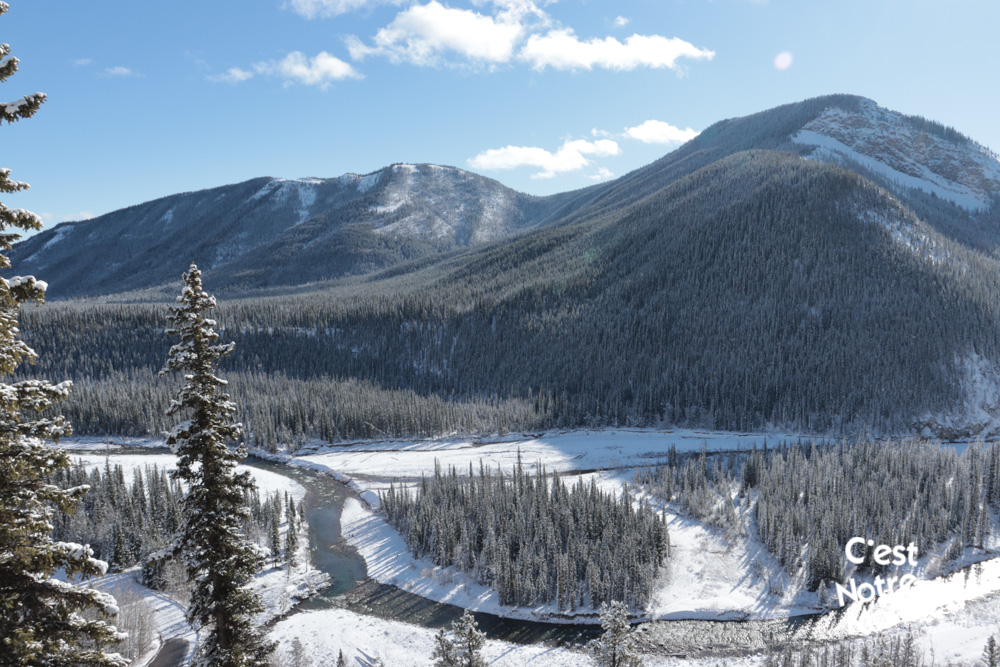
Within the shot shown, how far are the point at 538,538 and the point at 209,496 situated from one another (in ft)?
208

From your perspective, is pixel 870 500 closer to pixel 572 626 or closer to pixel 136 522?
pixel 572 626

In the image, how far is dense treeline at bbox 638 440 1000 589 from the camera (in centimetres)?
7731

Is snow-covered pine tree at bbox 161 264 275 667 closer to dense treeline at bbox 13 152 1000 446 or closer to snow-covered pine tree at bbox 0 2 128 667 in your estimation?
snow-covered pine tree at bbox 0 2 128 667

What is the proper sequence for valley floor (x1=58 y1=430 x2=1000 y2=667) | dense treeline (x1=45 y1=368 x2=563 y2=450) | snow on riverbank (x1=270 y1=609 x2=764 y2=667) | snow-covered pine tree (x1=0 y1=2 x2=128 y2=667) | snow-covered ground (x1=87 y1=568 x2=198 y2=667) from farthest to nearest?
dense treeline (x1=45 y1=368 x2=563 y2=450)
valley floor (x1=58 y1=430 x2=1000 y2=667)
snow-covered ground (x1=87 y1=568 x2=198 y2=667)
snow on riverbank (x1=270 y1=609 x2=764 y2=667)
snow-covered pine tree (x1=0 y1=2 x2=128 y2=667)

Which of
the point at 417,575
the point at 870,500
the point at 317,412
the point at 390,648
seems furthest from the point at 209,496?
the point at 317,412

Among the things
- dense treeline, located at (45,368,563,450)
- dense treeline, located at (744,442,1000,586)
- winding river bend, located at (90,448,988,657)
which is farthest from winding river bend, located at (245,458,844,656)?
dense treeline, located at (45,368,563,450)

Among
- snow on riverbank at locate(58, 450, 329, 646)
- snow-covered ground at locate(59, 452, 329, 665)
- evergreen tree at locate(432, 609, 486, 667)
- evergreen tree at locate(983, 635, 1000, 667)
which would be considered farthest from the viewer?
snow on riverbank at locate(58, 450, 329, 646)

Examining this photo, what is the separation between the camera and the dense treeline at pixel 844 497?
254ft

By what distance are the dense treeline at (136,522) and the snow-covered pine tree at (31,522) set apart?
66246mm

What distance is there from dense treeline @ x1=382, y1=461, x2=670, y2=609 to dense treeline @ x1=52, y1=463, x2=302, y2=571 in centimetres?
1773

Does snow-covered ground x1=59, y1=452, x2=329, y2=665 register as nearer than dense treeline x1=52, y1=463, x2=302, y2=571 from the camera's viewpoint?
Yes

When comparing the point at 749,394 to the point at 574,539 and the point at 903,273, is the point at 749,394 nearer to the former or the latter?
the point at 903,273

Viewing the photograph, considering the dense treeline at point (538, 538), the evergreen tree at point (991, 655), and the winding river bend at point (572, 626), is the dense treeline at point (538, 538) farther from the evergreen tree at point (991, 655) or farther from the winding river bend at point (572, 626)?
the evergreen tree at point (991, 655)

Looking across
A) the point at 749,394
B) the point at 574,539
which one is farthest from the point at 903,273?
the point at 574,539
